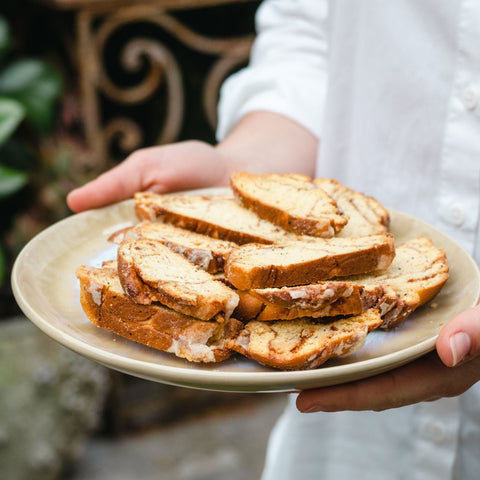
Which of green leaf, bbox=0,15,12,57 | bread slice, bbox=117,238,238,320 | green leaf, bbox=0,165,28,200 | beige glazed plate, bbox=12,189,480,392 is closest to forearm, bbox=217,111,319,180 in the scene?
beige glazed plate, bbox=12,189,480,392

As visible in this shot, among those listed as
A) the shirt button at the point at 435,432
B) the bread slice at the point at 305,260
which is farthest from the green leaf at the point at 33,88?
the shirt button at the point at 435,432

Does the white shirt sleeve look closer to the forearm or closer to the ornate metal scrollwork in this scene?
the forearm

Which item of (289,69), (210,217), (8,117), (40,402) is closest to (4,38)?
(8,117)

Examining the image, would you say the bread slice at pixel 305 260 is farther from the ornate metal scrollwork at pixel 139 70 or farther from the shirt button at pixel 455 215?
the ornate metal scrollwork at pixel 139 70

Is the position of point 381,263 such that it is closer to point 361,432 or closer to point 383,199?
point 383,199

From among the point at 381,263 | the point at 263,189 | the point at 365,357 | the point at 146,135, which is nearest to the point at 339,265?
the point at 381,263
